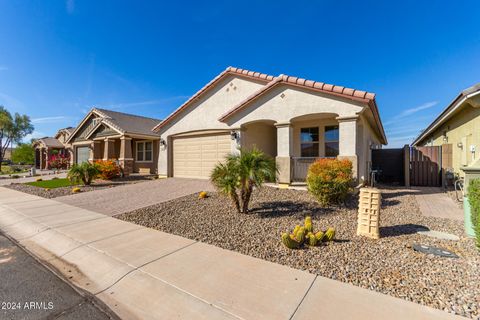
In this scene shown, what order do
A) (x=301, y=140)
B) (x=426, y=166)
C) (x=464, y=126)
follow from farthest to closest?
(x=301, y=140)
(x=426, y=166)
(x=464, y=126)

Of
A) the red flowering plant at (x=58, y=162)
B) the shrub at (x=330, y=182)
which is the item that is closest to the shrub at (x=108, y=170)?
the shrub at (x=330, y=182)

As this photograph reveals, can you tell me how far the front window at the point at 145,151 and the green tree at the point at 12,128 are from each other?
1415 inches

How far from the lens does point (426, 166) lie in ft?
37.4

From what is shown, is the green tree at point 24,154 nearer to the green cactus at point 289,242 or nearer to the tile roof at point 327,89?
the tile roof at point 327,89

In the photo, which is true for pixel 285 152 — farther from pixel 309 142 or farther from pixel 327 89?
pixel 327 89

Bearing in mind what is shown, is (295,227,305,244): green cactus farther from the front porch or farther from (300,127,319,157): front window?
(300,127,319,157): front window

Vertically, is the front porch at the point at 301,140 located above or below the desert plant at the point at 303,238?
above

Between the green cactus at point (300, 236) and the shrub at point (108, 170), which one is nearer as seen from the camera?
the green cactus at point (300, 236)

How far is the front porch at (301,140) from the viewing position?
9414 mm

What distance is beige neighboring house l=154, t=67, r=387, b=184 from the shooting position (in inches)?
344

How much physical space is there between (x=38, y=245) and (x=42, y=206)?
13.7 feet

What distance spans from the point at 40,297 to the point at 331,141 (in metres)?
11.6

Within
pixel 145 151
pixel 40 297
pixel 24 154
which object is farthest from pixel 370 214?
pixel 24 154

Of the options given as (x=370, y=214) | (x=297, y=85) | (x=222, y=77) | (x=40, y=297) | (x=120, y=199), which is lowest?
(x=40, y=297)
